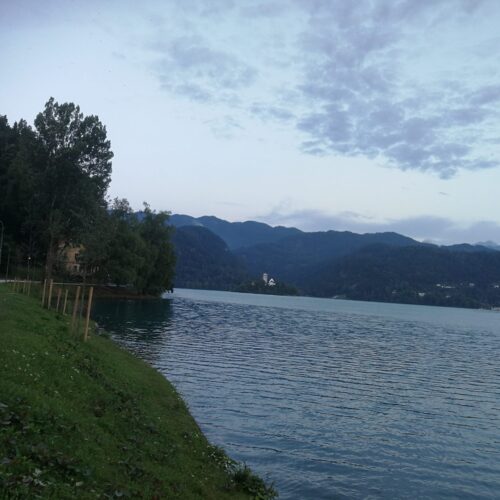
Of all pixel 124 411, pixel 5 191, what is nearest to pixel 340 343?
pixel 124 411

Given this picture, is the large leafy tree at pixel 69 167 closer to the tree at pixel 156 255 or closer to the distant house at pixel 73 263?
the distant house at pixel 73 263

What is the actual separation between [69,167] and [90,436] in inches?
3014

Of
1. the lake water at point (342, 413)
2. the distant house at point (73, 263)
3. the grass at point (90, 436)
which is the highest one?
the distant house at point (73, 263)

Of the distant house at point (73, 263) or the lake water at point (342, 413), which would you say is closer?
the lake water at point (342, 413)

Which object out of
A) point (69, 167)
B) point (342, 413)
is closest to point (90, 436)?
point (342, 413)

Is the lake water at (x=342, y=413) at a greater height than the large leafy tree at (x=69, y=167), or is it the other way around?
the large leafy tree at (x=69, y=167)

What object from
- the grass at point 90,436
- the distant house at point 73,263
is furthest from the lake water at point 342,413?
the distant house at point 73,263

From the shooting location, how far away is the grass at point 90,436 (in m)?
10.6

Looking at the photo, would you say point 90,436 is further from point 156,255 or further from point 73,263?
point 73,263

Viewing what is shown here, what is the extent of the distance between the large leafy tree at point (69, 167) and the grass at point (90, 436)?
207 ft

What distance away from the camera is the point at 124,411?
18859 millimetres

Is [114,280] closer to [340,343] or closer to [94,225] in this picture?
[94,225]

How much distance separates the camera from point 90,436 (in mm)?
14188

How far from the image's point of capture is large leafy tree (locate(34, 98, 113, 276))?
83188 mm
